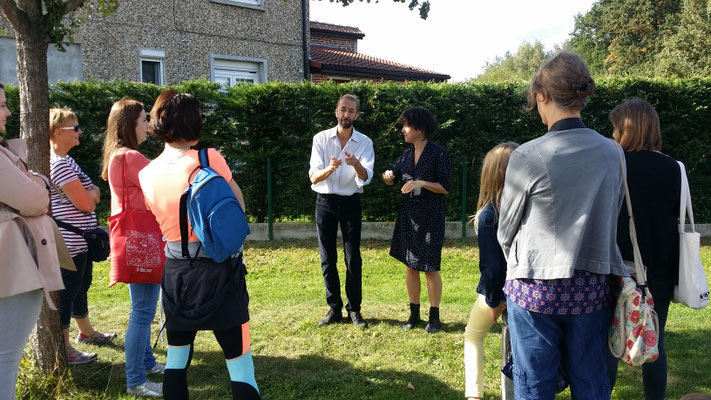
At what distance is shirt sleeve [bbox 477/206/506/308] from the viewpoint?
3.08 metres

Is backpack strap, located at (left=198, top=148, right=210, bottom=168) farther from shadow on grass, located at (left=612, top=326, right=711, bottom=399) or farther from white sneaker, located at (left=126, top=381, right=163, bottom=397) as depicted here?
shadow on grass, located at (left=612, top=326, right=711, bottom=399)

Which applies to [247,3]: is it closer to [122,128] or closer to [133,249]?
[122,128]

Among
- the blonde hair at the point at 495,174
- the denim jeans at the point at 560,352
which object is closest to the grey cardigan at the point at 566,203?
the denim jeans at the point at 560,352

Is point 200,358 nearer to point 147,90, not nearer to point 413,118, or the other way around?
point 413,118

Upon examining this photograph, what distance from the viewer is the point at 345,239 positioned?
17.4 ft

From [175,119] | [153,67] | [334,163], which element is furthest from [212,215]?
[153,67]

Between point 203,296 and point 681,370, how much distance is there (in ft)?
12.2

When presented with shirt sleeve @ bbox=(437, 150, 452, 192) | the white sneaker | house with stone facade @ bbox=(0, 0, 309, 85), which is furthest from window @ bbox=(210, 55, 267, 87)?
the white sneaker

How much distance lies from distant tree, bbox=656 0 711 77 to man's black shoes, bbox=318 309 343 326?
25693mm

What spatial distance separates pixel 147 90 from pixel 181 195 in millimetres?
7485

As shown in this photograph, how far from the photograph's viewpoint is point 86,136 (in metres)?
9.15

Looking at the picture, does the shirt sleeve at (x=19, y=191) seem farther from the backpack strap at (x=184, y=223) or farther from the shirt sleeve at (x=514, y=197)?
the shirt sleeve at (x=514, y=197)

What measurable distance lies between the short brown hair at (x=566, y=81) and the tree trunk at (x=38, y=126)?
3.21 m

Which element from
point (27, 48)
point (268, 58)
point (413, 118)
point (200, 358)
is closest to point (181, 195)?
point (27, 48)
